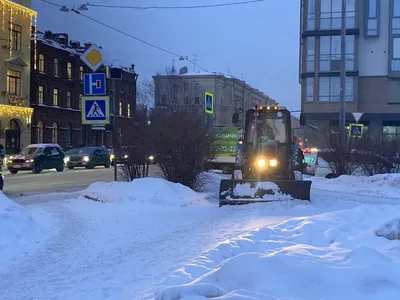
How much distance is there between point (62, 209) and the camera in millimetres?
11953

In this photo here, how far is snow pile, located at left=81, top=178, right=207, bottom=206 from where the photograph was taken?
12734mm

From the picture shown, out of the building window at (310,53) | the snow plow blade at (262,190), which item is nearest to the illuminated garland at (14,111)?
the building window at (310,53)

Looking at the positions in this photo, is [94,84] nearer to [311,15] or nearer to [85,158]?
[85,158]

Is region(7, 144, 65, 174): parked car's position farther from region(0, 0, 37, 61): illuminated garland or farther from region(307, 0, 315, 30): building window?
region(307, 0, 315, 30): building window

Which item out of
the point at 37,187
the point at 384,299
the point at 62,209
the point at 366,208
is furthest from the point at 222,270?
the point at 37,187

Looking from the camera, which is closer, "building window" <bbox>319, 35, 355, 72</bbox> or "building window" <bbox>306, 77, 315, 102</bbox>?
"building window" <bbox>319, 35, 355, 72</bbox>

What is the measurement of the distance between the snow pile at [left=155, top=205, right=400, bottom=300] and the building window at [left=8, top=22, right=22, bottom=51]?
131 feet

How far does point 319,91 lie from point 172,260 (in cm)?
4161

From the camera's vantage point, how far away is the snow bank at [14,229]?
755 centimetres

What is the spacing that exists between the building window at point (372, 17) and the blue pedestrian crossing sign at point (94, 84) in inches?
1482

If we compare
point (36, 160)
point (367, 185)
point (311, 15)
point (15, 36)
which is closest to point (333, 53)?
point (311, 15)

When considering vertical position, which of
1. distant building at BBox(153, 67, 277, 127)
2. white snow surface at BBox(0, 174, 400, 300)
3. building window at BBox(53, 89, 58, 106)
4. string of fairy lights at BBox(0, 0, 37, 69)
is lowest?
white snow surface at BBox(0, 174, 400, 300)

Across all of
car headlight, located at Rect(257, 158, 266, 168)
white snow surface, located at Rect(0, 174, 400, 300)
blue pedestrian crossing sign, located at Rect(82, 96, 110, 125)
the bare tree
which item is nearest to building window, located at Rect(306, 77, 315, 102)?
the bare tree

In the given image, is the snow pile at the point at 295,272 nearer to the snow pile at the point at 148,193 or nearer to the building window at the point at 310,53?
the snow pile at the point at 148,193
